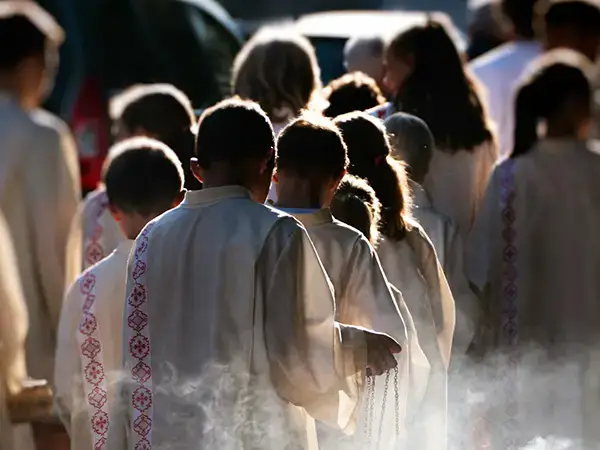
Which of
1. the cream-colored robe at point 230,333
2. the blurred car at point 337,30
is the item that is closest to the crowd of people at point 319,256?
the cream-colored robe at point 230,333

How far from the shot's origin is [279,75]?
3.65 metres

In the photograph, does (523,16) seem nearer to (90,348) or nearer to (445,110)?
(445,110)

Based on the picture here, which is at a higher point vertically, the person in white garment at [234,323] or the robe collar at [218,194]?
the robe collar at [218,194]

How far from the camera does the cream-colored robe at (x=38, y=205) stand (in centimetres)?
392

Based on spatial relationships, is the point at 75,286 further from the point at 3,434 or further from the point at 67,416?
the point at 3,434

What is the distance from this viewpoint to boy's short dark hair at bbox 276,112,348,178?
2.60 meters

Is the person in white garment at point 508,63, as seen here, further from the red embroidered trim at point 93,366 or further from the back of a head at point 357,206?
the red embroidered trim at point 93,366

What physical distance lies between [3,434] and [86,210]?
1.12 meters

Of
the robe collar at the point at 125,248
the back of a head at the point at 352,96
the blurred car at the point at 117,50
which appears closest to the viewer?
the robe collar at the point at 125,248

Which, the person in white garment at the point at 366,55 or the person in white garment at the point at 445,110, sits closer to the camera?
the person in white garment at the point at 445,110

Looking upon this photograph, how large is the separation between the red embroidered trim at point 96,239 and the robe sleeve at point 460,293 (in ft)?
2.95

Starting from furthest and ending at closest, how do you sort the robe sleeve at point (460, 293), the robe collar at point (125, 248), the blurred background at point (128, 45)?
the blurred background at point (128, 45)
the robe sleeve at point (460, 293)
the robe collar at point (125, 248)

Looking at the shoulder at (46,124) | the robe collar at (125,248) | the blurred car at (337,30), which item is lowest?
the robe collar at (125,248)

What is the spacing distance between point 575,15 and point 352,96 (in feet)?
4.62
